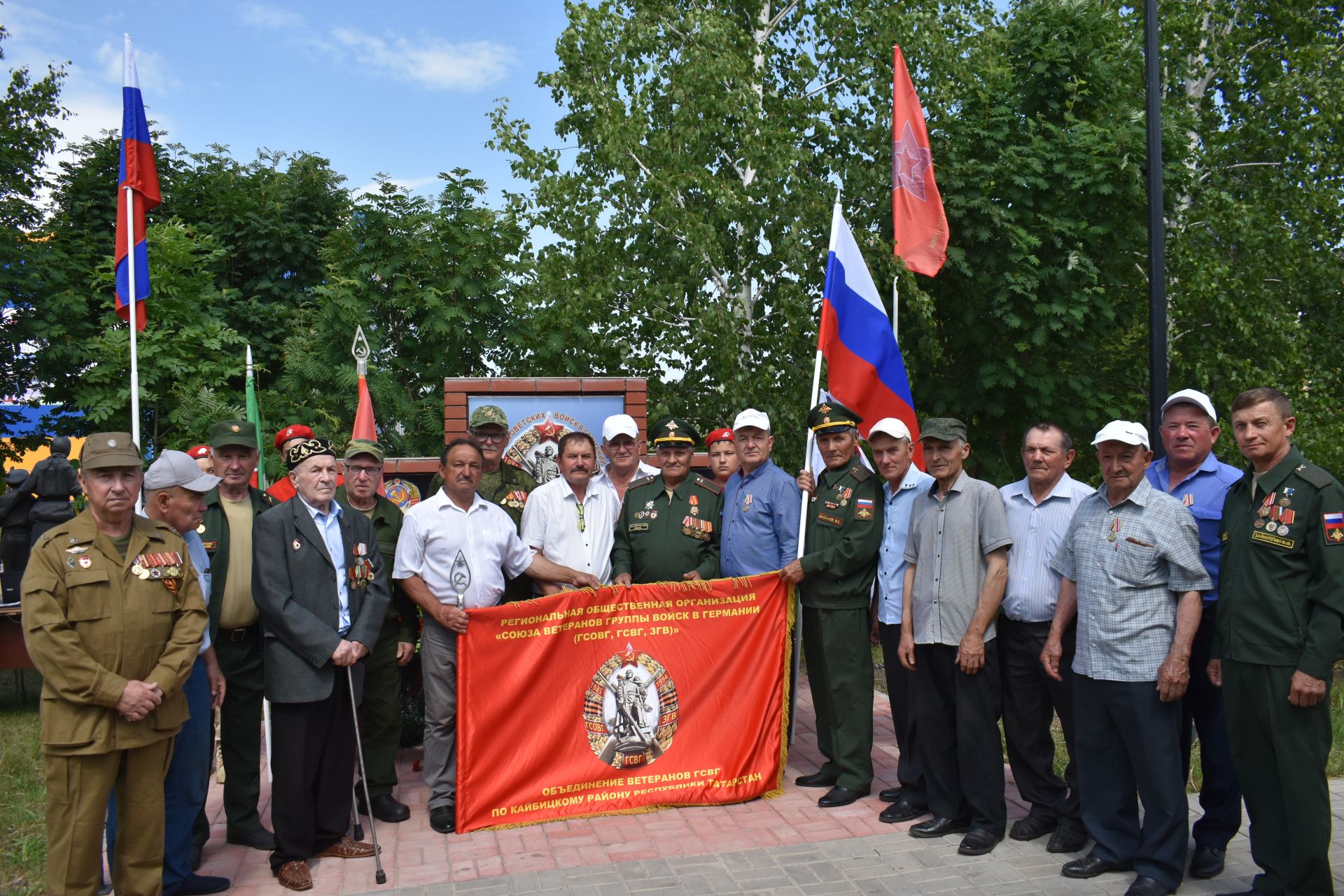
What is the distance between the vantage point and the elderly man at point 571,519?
5.89 m

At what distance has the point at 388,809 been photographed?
Result: 5469 mm

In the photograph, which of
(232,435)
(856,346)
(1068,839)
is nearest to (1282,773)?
(1068,839)

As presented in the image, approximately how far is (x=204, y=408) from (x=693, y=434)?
351 inches

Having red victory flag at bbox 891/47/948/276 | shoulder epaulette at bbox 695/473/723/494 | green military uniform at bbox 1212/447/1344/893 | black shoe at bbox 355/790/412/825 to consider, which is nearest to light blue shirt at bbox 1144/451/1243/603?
green military uniform at bbox 1212/447/1344/893

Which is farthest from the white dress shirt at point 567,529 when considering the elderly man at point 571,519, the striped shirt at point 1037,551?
the striped shirt at point 1037,551

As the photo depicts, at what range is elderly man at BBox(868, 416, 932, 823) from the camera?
5.45 metres

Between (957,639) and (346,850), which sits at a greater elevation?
(957,639)

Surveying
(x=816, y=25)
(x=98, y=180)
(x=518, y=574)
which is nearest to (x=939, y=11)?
(x=816, y=25)

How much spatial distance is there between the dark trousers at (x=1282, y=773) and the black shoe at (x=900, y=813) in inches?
63.3

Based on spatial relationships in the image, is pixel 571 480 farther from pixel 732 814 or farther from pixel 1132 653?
pixel 1132 653

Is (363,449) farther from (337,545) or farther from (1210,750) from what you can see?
(1210,750)

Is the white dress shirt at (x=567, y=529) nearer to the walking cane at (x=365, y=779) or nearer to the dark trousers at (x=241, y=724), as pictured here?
the walking cane at (x=365, y=779)

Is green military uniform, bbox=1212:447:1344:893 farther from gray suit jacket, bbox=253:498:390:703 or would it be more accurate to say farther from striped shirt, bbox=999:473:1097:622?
gray suit jacket, bbox=253:498:390:703

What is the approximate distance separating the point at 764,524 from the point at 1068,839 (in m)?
2.30
